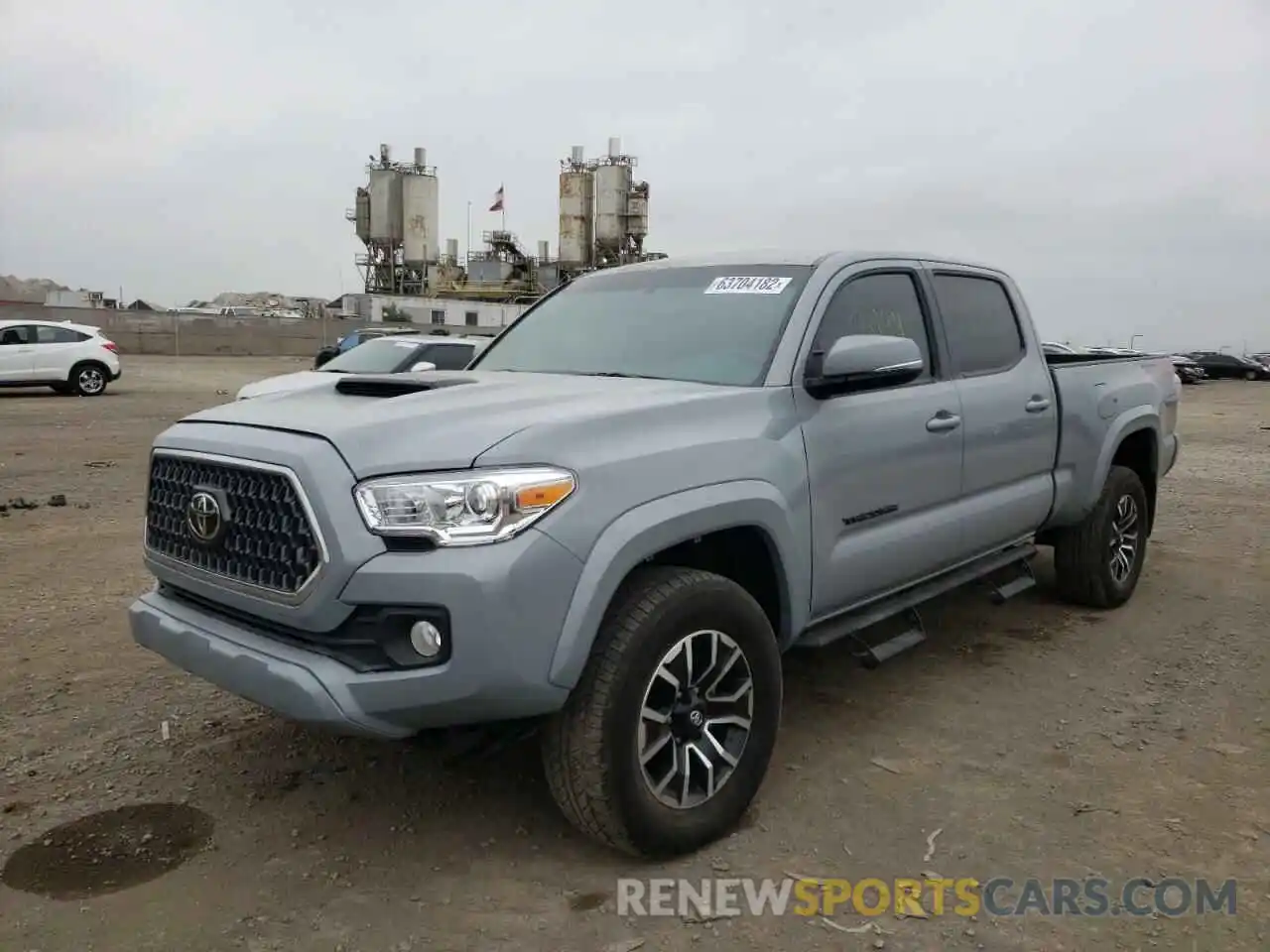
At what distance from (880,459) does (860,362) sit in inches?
19.4

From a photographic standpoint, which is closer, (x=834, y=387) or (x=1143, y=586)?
(x=834, y=387)

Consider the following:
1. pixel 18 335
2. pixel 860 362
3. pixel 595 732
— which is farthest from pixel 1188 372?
pixel 595 732

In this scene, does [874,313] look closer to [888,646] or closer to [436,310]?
[888,646]

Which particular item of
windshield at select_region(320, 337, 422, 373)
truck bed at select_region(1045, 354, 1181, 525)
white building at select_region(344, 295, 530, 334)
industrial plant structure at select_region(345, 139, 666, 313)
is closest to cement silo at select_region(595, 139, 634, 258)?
industrial plant structure at select_region(345, 139, 666, 313)

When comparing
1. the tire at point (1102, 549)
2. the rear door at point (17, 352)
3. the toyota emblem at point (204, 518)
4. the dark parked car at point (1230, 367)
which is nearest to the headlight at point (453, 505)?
the toyota emblem at point (204, 518)

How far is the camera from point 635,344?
12.6 feet

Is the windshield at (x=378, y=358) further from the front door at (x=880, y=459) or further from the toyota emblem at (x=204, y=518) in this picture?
the toyota emblem at (x=204, y=518)

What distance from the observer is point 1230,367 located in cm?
4788

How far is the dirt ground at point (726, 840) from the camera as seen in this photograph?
264cm

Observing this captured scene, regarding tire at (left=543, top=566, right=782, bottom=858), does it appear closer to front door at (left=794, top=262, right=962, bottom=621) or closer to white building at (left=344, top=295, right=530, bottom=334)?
front door at (left=794, top=262, right=962, bottom=621)

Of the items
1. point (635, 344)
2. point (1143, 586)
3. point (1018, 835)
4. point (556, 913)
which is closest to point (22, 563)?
point (635, 344)

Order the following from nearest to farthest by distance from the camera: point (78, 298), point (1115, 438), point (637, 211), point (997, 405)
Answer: point (997, 405) < point (1115, 438) < point (78, 298) < point (637, 211)

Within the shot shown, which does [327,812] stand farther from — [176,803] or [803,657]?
[803,657]

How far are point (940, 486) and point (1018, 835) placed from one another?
1.42m
